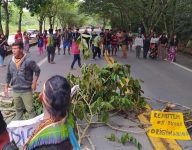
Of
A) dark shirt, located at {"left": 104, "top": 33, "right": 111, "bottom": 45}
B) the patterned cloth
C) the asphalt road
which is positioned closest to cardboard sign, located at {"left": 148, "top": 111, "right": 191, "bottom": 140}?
the asphalt road

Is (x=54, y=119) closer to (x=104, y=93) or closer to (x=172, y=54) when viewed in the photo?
(x=104, y=93)

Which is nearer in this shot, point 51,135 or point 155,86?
point 51,135

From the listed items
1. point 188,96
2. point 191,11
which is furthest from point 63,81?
point 191,11

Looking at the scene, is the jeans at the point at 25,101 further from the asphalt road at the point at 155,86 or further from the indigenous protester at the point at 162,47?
the indigenous protester at the point at 162,47

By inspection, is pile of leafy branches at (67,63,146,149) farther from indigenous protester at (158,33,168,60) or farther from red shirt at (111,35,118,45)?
red shirt at (111,35,118,45)

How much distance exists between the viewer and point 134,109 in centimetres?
877

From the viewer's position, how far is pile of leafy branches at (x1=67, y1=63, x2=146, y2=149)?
7.95 meters

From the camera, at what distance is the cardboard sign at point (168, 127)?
7.13 m

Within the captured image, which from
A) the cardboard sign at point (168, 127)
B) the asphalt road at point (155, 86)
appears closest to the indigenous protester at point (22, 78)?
the asphalt road at point (155, 86)

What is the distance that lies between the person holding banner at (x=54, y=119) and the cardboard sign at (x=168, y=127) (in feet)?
14.6

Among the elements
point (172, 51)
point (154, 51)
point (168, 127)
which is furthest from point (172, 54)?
point (168, 127)

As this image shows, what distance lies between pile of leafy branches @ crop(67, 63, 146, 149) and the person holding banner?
4865mm

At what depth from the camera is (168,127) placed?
7152 millimetres

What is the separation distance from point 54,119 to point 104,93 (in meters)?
5.89
